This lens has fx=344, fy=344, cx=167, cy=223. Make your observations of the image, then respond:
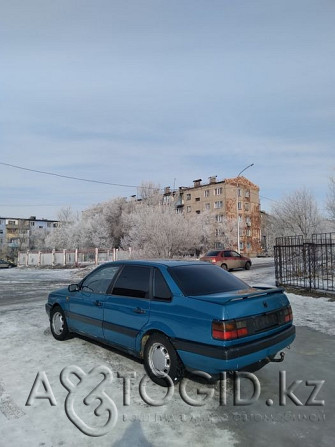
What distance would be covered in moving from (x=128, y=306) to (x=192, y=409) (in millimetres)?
1580

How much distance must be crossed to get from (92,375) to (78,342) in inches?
65.2

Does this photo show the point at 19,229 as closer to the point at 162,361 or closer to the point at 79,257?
the point at 79,257

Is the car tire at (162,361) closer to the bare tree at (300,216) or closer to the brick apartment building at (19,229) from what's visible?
the bare tree at (300,216)

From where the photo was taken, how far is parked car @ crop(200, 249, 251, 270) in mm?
21844

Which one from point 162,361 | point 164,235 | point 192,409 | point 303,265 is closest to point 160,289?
point 162,361

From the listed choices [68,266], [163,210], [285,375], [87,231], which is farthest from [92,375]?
[87,231]

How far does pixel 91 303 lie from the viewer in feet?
18.0

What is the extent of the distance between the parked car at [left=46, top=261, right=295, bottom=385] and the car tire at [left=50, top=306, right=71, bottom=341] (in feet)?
2.22

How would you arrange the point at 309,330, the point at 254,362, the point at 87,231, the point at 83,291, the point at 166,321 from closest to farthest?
the point at 254,362 → the point at 166,321 → the point at 83,291 → the point at 309,330 → the point at 87,231

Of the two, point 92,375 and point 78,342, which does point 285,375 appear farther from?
point 78,342

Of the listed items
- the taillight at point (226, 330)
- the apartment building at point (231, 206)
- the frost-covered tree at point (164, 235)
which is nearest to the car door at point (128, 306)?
the taillight at point (226, 330)

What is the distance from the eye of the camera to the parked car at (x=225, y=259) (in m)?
21.8

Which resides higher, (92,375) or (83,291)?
(83,291)

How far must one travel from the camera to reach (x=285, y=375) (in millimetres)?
4633
